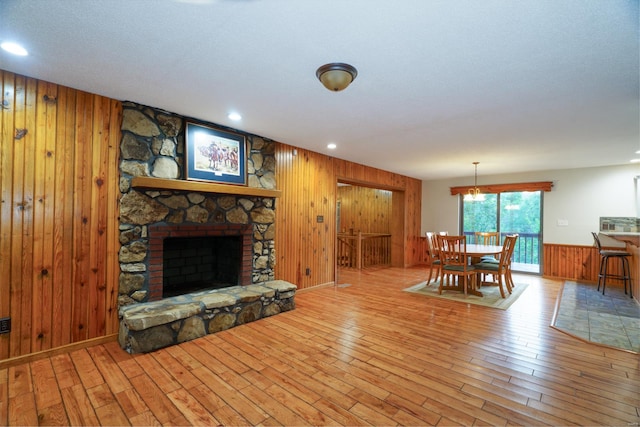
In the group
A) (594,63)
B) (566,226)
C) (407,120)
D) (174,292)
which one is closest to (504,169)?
(566,226)

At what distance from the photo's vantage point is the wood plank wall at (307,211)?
450 cm

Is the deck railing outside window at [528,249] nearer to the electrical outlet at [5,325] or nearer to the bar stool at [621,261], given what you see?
the bar stool at [621,261]

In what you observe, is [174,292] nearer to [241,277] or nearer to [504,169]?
[241,277]

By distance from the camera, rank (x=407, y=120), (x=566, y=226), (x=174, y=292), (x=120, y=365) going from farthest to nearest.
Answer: (x=566, y=226) < (x=174, y=292) < (x=407, y=120) < (x=120, y=365)

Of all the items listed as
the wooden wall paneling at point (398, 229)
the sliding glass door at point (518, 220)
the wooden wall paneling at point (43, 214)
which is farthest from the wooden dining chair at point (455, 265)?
the wooden wall paneling at point (43, 214)

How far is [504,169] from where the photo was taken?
6.24 metres

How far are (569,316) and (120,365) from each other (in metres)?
4.92

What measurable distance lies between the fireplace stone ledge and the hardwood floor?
11cm

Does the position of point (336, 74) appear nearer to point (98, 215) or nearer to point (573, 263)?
point (98, 215)

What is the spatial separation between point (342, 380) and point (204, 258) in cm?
284

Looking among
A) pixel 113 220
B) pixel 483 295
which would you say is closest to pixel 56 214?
pixel 113 220

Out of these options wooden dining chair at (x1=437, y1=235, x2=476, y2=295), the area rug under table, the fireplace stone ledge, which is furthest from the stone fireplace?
wooden dining chair at (x1=437, y1=235, x2=476, y2=295)

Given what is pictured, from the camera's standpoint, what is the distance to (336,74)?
2.18m

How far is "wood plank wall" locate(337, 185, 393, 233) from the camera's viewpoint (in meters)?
8.10
